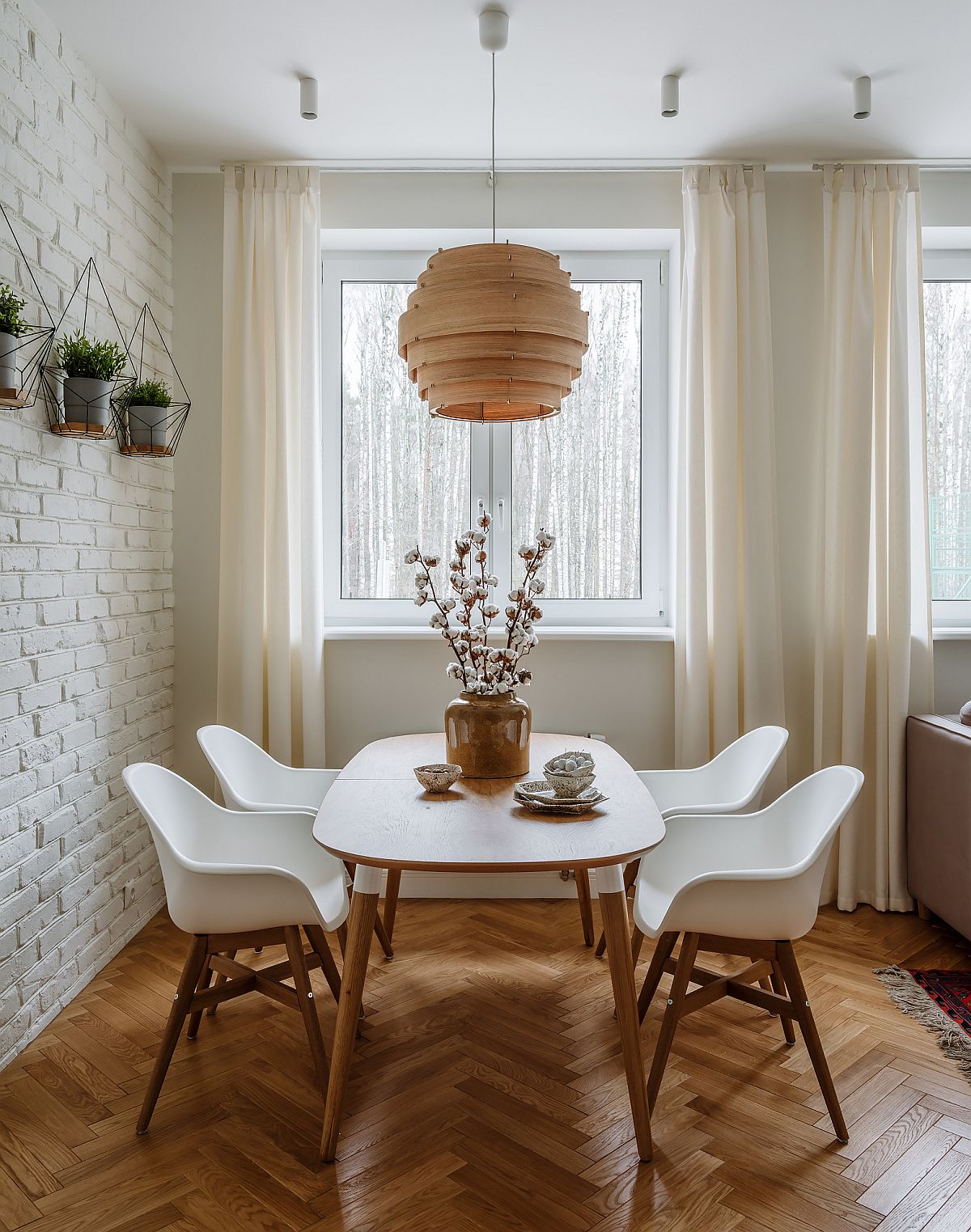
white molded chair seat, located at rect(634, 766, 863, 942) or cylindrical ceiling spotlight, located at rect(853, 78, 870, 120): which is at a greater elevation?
cylindrical ceiling spotlight, located at rect(853, 78, 870, 120)

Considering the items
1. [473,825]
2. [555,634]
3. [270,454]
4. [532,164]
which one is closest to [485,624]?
[473,825]

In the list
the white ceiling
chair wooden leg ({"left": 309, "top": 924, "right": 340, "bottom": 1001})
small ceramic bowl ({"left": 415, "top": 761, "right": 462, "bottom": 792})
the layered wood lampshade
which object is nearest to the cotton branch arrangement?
small ceramic bowl ({"left": 415, "top": 761, "right": 462, "bottom": 792})

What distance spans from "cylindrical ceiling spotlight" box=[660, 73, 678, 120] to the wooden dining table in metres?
2.14

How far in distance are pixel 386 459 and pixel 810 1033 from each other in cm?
253

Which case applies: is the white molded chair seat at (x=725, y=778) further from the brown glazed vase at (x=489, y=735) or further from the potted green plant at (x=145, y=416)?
the potted green plant at (x=145, y=416)

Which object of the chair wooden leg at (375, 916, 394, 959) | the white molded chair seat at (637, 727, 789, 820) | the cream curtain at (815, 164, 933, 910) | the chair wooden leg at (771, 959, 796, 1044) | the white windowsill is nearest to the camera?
the chair wooden leg at (771, 959, 796, 1044)

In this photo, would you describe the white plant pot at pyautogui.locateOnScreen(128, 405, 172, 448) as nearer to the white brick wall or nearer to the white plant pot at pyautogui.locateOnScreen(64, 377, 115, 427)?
the white brick wall

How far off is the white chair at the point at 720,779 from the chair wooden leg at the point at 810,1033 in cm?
58

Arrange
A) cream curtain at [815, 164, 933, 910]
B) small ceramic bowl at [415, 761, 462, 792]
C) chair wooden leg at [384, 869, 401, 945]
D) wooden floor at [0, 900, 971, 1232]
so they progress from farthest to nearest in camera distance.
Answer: cream curtain at [815, 164, 933, 910]
chair wooden leg at [384, 869, 401, 945]
small ceramic bowl at [415, 761, 462, 792]
wooden floor at [0, 900, 971, 1232]

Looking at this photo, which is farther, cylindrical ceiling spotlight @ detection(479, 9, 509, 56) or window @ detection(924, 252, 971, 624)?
window @ detection(924, 252, 971, 624)

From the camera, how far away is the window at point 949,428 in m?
3.54

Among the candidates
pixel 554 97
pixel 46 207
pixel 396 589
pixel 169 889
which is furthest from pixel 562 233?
pixel 169 889

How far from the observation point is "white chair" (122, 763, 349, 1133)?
1.91 m

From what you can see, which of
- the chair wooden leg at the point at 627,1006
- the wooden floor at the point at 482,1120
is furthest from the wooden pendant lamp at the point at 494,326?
the wooden floor at the point at 482,1120
